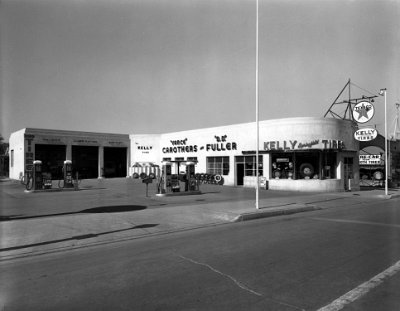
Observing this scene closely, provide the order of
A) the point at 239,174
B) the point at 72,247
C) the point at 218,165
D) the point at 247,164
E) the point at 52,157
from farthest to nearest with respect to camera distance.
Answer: the point at 52,157
the point at 218,165
the point at 239,174
the point at 247,164
the point at 72,247

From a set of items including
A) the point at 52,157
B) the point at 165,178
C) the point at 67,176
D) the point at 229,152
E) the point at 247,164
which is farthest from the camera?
the point at 52,157

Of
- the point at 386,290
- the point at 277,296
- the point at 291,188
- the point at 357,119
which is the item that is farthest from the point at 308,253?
the point at 357,119

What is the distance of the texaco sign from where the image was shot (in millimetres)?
25297

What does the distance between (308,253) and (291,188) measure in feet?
62.0

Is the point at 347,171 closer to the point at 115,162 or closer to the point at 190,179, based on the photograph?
the point at 190,179

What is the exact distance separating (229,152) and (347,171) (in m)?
10.5

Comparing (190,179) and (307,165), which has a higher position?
(307,165)

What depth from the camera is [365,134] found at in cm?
2584

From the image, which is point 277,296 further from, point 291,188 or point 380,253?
point 291,188

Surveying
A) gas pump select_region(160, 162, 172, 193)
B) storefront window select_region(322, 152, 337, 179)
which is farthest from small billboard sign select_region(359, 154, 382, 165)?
gas pump select_region(160, 162, 172, 193)

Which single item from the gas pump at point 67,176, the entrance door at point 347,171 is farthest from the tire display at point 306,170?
the gas pump at point 67,176

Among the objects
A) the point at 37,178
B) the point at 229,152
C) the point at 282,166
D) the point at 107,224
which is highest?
the point at 229,152

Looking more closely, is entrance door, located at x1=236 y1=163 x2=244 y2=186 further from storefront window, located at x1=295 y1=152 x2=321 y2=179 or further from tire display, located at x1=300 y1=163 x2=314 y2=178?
tire display, located at x1=300 y1=163 x2=314 y2=178

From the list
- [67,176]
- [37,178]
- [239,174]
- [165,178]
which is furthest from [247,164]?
[37,178]
